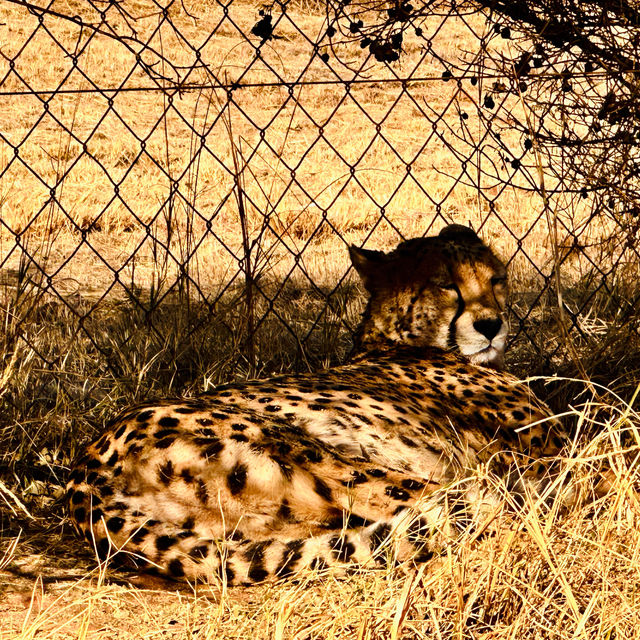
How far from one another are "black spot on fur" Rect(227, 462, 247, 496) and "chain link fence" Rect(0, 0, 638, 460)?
2.61 ft

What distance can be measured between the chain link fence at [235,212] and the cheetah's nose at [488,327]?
277 mm

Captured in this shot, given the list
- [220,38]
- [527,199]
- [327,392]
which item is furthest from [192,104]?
[327,392]

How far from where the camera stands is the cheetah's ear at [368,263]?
3314 millimetres

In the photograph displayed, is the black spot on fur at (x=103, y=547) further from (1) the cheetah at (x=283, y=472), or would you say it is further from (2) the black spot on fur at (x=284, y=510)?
(2) the black spot on fur at (x=284, y=510)

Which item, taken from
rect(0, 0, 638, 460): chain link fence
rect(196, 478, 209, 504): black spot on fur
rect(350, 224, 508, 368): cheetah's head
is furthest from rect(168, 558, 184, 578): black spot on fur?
rect(350, 224, 508, 368): cheetah's head

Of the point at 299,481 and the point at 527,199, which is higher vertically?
the point at 527,199

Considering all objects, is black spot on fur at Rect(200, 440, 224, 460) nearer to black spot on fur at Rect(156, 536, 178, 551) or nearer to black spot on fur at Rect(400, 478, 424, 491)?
black spot on fur at Rect(156, 536, 178, 551)

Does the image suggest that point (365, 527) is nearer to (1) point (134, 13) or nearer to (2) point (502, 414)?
(2) point (502, 414)

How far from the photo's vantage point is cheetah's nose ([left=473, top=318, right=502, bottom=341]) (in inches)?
123

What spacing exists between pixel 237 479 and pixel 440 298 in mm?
1192

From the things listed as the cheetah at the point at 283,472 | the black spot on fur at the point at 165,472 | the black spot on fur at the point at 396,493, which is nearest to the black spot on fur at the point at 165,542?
the cheetah at the point at 283,472

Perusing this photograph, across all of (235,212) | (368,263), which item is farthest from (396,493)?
(235,212)

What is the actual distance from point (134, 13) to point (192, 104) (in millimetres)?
2166

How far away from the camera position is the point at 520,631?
1.81m
